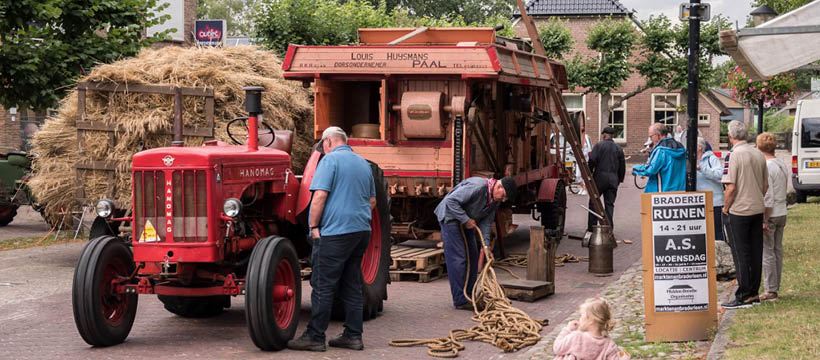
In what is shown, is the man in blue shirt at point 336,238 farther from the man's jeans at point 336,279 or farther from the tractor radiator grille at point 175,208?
the tractor radiator grille at point 175,208

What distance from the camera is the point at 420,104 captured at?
12055mm

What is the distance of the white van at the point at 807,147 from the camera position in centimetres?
2152

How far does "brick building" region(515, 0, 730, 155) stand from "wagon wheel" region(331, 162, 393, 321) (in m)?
37.4

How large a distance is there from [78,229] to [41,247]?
253cm

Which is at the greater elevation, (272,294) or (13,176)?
(13,176)

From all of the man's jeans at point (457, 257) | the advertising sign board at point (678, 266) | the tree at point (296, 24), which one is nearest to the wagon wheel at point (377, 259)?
the man's jeans at point (457, 257)

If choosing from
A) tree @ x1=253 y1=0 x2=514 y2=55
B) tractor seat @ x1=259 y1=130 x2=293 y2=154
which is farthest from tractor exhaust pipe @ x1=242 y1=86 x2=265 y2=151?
tree @ x1=253 y1=0 x2=514 y2=55

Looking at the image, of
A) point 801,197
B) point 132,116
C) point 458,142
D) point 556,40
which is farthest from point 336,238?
point 556,40

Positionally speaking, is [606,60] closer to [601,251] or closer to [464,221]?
[601,251]

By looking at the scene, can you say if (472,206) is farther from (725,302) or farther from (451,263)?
(725,302)

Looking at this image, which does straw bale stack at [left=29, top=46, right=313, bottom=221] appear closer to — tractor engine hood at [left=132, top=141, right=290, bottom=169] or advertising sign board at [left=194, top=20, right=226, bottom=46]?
tractor engine hood at [left=132, top=141, right=290, bottom=169]

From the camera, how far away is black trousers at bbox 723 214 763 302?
898cm

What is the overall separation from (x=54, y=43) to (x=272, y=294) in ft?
27.8

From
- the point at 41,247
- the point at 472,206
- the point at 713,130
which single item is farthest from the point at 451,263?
the point at 713,130
